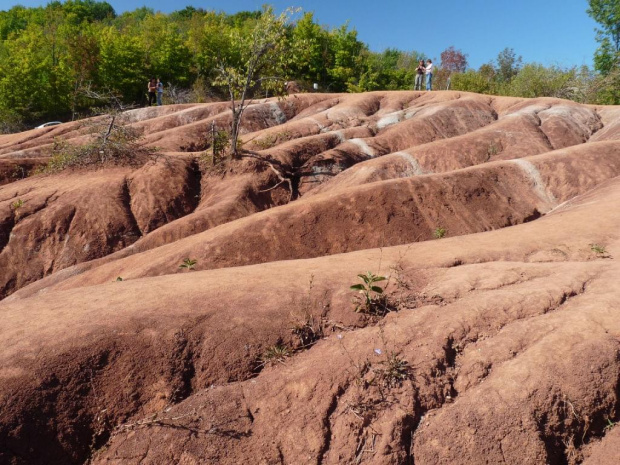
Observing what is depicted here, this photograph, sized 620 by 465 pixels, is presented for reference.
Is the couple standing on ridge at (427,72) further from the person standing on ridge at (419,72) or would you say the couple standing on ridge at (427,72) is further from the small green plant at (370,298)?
the small green plant at (370,298)

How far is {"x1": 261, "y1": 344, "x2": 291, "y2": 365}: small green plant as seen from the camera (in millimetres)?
4637

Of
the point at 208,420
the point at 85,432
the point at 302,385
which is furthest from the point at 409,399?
the point at 85,432

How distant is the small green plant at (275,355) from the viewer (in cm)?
464

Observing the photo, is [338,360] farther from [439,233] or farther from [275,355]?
[439,233]

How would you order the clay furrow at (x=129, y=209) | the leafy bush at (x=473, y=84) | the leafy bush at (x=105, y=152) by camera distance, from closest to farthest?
the clay furrow at (x=129, y=209) → the leafy bush at (x=105, y=152) → the leafy bush at (x=473, y=84)

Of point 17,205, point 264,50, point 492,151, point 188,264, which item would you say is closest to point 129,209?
point 17,205

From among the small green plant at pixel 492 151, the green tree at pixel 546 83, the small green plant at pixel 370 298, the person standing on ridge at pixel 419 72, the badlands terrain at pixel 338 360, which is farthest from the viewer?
the green tree at pixel 546 83

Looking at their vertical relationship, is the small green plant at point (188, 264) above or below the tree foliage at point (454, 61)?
below

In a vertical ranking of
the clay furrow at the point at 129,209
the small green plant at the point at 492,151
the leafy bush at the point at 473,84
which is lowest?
the clay furrow at the point at 129,209

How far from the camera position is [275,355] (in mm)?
4691

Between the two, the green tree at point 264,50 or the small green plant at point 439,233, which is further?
the green tree at point 264,50

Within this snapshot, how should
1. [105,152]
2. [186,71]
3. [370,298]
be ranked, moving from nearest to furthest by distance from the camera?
[370,298] → [105,152] → [186,71]

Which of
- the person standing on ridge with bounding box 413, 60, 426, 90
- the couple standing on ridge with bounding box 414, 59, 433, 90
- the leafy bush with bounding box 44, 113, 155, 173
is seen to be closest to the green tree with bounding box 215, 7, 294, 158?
the leafy bush with bounding box 44, 113, 155, 173

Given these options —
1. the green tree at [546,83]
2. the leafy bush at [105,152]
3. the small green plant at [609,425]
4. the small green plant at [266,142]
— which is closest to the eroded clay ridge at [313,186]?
the small green plant at [266,142]
